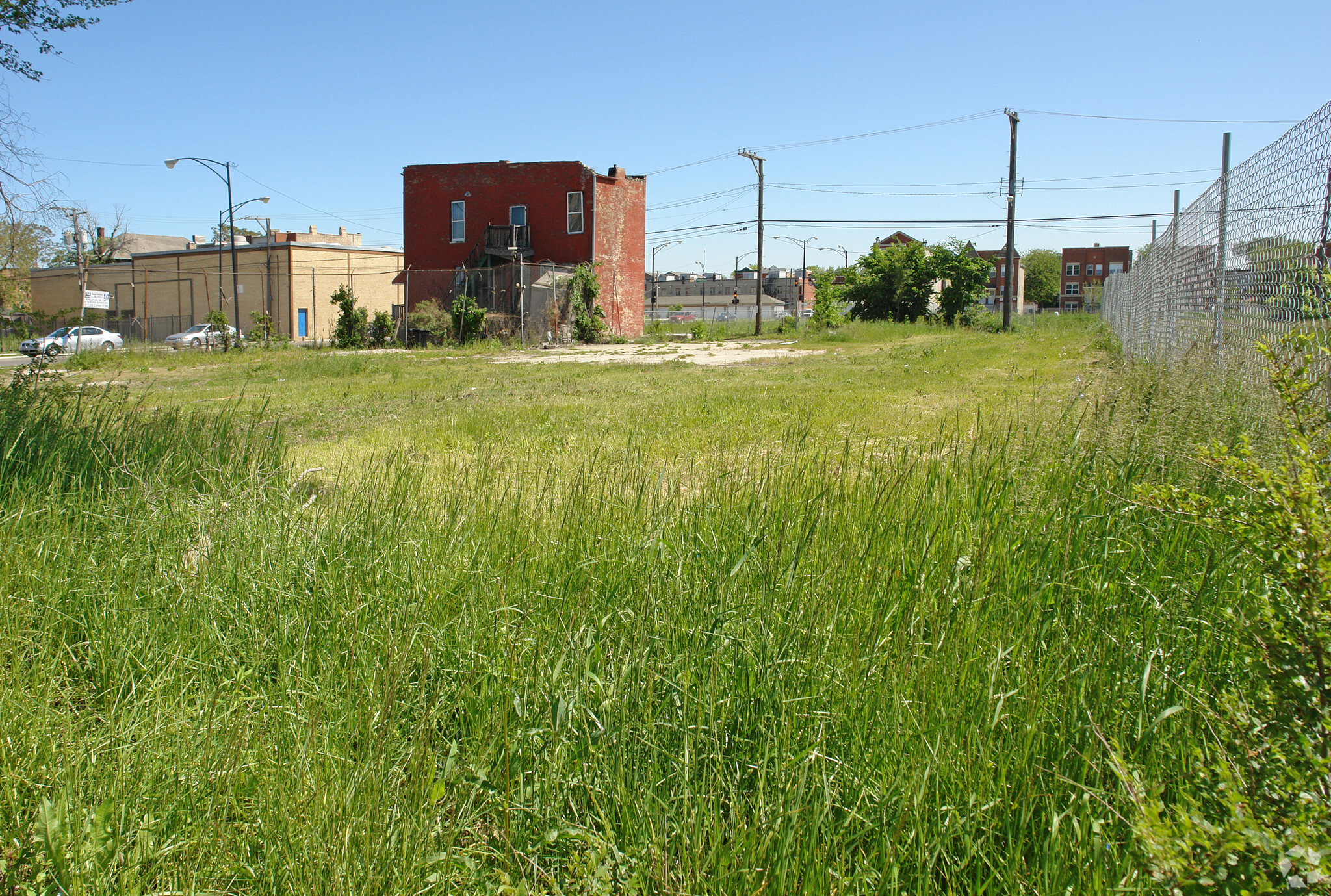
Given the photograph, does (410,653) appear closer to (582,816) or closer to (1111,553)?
(582,816)

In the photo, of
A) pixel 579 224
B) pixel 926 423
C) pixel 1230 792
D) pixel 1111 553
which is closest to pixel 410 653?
pixel 1230 792

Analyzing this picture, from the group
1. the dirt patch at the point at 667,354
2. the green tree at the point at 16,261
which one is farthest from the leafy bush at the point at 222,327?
the green tree at the point at 16,261

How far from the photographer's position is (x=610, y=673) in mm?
2453

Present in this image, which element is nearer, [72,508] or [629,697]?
[629,697]

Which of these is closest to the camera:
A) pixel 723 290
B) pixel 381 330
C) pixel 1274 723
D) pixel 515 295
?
pixel 1274 723

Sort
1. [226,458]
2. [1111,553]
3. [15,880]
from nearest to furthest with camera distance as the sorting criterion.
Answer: [15,880] → [1111,553] → [226,458]

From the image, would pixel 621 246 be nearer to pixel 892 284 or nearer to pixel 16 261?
pixel 892 284

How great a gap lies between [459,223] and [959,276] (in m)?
25.2

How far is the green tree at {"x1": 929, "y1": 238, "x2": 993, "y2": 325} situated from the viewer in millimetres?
45562

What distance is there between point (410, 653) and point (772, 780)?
1168 millimetres

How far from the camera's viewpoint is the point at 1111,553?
3.01 m

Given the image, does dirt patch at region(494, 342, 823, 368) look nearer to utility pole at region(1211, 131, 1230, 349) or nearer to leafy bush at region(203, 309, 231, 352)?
leafy bush at region(203, 309, 231, 352)

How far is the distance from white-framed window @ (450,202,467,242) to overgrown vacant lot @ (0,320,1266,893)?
1422 inches

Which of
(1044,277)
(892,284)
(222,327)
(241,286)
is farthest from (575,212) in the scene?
(1044,277)
